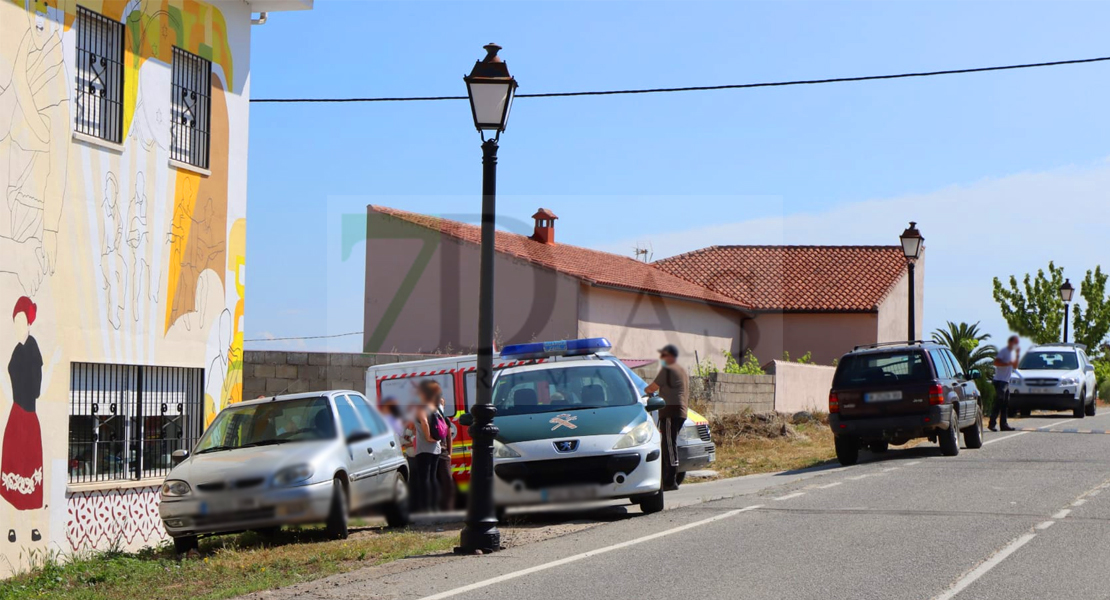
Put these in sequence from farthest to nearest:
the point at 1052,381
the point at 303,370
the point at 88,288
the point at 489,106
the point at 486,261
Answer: the point at 1052,381 → the point at 88,288 → the point at 303,370 → the point at 486,261 → the point at 489,106

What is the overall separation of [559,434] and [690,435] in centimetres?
1498

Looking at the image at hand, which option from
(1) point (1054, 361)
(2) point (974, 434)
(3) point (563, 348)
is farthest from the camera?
(1) point (1054, 361)

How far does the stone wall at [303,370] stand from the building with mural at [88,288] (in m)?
1.47

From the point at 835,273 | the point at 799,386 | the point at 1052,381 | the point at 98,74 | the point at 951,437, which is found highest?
the point at 98,74

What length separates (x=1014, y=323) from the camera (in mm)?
61000

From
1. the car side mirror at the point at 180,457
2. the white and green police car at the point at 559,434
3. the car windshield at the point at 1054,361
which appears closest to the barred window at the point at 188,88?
the car side mirror at the point at 180,457

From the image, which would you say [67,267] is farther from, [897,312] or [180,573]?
[897,312]

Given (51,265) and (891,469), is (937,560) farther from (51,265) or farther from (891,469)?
(51,265)

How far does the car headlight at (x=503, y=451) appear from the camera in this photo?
2.09 m

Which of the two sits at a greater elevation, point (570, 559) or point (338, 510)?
point (338, 510)

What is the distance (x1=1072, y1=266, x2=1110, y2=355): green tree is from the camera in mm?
61750

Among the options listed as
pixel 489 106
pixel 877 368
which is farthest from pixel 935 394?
pixel 489 106

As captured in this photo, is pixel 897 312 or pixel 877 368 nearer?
pixel 877 368

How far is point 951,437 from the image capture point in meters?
20.3
